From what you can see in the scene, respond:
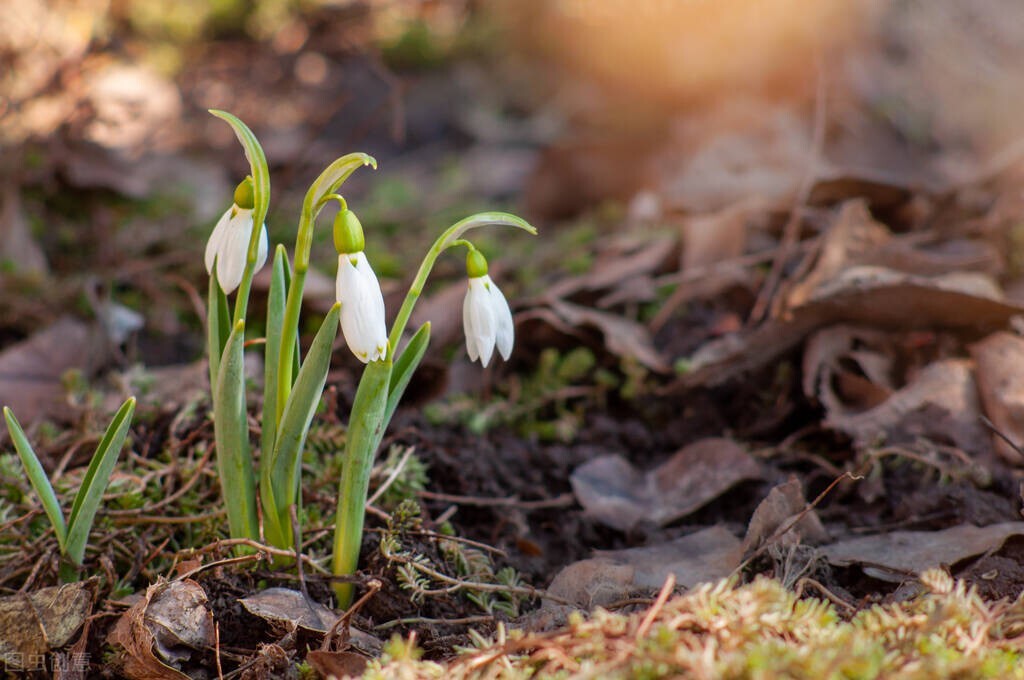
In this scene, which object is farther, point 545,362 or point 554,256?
point 554,256

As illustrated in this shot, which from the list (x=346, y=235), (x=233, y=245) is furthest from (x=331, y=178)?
(x=233, y=245)

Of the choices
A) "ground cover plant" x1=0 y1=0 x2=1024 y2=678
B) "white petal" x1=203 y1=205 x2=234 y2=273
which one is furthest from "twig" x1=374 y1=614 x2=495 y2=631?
"white petal" x1=203 y1=205 x2=234 y2=273

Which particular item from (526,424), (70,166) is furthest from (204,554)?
(70,166)

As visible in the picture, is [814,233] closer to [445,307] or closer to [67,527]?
[445,307]

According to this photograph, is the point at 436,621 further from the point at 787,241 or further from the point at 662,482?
the point at 787,241

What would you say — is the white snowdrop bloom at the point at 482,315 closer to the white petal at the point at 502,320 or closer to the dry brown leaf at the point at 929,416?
the white petal at the point at 502,320

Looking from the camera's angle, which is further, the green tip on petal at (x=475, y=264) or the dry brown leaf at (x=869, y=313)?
the dry brown leaf at (x=869, y=313)

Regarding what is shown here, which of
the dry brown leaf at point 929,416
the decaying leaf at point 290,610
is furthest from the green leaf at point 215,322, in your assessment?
the dry brown leaf at point 929,416
